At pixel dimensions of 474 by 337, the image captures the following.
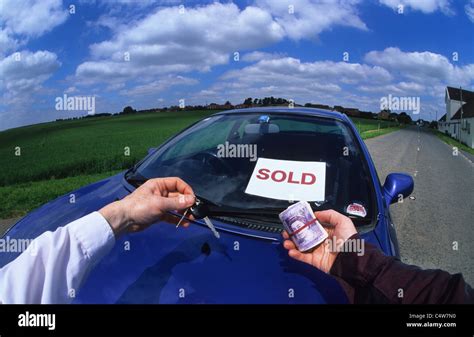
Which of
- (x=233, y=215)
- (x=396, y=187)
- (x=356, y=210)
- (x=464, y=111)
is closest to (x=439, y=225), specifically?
(x=396, y=187)

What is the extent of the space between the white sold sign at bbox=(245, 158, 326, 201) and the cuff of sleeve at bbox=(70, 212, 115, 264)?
937 millimetres

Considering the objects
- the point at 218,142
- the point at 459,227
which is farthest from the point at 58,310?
the point at 459,227

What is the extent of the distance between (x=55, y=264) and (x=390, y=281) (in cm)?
100

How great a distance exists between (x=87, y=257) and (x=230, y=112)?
2.20m

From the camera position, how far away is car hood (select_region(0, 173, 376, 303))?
4.12 ft

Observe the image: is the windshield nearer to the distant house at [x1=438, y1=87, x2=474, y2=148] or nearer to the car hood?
the car hood

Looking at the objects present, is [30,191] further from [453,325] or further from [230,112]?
[453,325]

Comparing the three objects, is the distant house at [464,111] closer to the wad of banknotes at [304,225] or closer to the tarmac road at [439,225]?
the tarmac road at [439,225]

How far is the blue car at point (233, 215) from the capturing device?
4.25 ft

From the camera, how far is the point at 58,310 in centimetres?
107

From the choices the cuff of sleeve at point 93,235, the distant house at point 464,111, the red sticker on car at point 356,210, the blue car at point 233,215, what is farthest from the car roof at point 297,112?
the distant house at point 464,111

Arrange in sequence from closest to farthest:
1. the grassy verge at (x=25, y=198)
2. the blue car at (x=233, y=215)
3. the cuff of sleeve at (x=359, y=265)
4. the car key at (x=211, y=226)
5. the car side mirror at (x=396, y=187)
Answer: the cuff of sleeve at (x=359, y=265) < the blue car at (x=233, y=215) < the car key at (x=211, y=226) < the car side mirror at (x=396, y=187) < the grassy verge at (x=25, y=198)

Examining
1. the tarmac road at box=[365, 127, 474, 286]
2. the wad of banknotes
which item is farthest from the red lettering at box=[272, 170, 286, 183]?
the tarmac road at box=[365, 127, 474, 286]

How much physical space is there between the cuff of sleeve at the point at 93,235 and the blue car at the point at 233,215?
195 millimetres
